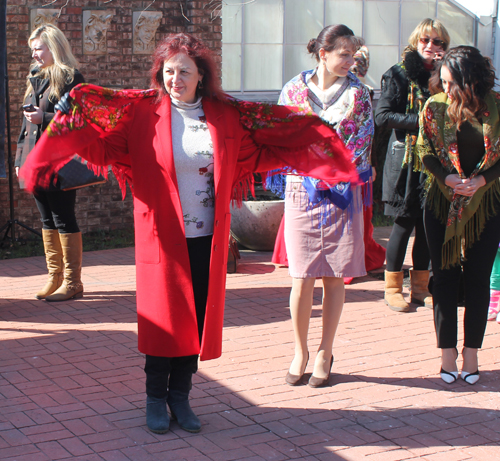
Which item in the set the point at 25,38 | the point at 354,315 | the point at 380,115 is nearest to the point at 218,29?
the point at 25,38

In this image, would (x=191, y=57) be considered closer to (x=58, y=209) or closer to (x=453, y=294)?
(x=453, y=294)

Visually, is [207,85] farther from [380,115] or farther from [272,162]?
[380,115]

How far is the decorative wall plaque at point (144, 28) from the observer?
345 inches

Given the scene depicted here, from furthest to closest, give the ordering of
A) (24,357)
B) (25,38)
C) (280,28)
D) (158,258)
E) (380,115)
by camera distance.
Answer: (280,28) < (25,38) < (380,115) < (24,357) < (158,258)

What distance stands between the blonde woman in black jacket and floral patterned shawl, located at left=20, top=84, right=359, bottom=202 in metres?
2.32

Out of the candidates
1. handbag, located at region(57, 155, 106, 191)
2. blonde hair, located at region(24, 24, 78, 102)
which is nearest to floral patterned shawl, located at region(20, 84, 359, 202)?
handbag, located at region(57, 155, 106, 191)

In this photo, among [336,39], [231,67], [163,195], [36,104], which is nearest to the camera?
[163,195]

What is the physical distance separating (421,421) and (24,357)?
2.54 metres

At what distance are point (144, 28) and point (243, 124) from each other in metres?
5.80

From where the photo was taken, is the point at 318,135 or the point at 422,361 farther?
the point at 422,361

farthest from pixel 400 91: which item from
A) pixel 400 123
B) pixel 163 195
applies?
pixel 163 195

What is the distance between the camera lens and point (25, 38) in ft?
27.4

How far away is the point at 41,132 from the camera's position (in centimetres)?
563

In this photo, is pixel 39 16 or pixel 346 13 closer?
pixel 39 16
